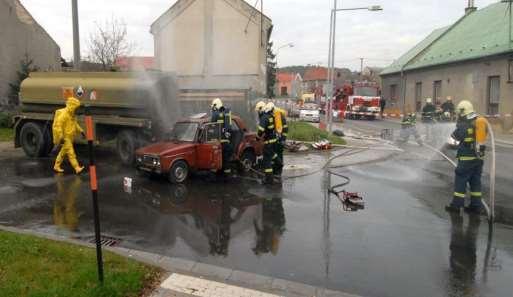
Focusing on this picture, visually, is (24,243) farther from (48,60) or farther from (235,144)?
(48,60)

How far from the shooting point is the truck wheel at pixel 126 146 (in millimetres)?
12562

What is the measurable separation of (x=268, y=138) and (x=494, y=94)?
2355 cm

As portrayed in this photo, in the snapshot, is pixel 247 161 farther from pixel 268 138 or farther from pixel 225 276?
pixel 225 276

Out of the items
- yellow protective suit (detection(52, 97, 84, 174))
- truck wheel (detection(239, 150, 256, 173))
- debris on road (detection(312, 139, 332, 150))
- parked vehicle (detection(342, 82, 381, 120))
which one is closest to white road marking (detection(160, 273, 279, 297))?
truck wheel (detection(239, 150, 256, 173))

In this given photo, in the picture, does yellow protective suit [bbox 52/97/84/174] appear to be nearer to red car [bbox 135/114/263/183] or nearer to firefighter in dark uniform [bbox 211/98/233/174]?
red car [bbox 135/114/263/183]

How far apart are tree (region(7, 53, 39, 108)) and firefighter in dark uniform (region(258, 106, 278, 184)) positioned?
15908 millimetres

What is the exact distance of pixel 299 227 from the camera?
733 centimetres

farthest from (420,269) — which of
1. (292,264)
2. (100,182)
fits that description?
(100,182)

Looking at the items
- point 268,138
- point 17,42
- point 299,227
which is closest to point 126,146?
point 268,138

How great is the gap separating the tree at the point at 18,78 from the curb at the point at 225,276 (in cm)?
1898

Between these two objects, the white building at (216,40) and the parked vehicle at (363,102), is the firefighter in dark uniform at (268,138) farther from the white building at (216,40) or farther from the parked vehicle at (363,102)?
the parked vehicle at (363,102)

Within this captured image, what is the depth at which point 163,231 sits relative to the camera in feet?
23.1

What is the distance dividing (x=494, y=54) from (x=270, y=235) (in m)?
26.0

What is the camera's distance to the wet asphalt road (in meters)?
5.50
